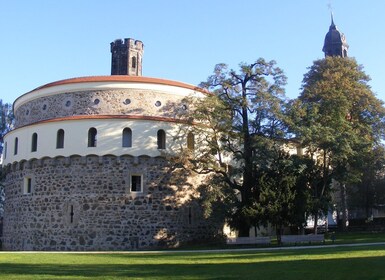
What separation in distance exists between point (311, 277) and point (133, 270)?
5.15 meters

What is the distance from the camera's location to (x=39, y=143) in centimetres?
2980

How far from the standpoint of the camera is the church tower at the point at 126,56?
138ft

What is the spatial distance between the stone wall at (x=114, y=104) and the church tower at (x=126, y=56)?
39.2ft

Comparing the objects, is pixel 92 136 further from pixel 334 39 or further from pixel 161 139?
pixel 334 39

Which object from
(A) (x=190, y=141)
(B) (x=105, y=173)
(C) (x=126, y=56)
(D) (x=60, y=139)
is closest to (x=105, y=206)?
(B) (x=105, y=173)

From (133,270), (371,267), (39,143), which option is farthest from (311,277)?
(39,143)

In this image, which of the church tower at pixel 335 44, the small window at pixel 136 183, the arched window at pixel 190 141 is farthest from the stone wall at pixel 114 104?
the church tower at pixel 335 44

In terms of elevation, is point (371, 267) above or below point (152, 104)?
below

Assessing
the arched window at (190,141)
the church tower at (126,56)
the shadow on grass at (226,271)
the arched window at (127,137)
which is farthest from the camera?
the church tower at (126,56)

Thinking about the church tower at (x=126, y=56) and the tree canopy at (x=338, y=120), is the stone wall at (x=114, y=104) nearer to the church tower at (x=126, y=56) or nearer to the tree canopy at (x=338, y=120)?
the tree canopy at (x=338, y=120)

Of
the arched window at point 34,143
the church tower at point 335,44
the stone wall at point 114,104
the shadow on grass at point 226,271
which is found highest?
the church tower at point 335,44

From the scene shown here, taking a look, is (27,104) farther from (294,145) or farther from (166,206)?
(294,145)

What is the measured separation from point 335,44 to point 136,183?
37.3 metres

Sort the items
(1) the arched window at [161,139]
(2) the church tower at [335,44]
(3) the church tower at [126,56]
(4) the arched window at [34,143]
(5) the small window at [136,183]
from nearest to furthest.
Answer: (5) the small window at [136,183], (1) the arched window at [161,139], (4) the arched window at [34,143], (3) the church tower at [126,56], (2) the church tower at [335,44]
